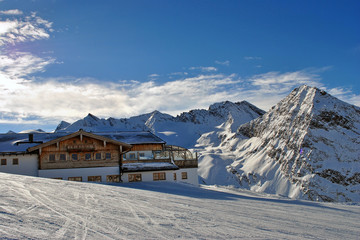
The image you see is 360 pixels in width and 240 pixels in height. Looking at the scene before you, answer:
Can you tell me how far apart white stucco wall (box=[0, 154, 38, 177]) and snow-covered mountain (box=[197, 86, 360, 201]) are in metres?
78.1

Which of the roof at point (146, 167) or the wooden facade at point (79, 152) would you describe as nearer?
the wooden facade at point (79, 152)

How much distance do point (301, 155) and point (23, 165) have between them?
104 m

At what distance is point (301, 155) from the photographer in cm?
11456

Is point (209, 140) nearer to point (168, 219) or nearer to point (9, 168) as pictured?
point (9, 168)

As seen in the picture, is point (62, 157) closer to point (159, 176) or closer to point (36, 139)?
point (36, 139)

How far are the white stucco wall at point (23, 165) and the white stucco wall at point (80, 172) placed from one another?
3.29 ft

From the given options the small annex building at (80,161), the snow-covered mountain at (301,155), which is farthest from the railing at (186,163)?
the snow-covered mountain at (301,155)

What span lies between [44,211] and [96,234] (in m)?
2.72

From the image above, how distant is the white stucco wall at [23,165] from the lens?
29719mm

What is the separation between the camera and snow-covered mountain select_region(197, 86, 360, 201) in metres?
101

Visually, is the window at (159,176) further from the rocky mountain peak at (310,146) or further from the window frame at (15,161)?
the rocky mountain peak at (310,146)

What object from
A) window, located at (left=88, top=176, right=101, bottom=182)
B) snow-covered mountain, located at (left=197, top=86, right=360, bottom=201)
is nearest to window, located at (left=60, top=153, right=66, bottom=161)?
window, located at (left=88, top=176, right=101, bottom=182)

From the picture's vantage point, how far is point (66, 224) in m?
7.31

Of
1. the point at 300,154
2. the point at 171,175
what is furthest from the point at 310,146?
the point at 171,175
